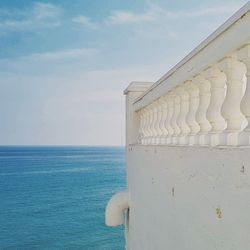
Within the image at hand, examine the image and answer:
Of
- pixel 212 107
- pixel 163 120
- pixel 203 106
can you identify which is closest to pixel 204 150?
pixel 212 107

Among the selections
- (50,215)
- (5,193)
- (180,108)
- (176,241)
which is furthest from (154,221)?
(5,193)

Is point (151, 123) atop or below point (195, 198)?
atop

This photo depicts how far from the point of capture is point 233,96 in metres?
1.70

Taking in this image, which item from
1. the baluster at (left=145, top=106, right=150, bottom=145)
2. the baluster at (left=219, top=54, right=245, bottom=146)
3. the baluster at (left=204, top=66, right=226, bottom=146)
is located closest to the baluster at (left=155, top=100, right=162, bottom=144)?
the baluster at (left=145, top=106, right=150, bottom=145)

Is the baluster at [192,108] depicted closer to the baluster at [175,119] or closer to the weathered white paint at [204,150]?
the weathered white paint at [204,150]

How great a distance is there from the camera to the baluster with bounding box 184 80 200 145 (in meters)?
2.27

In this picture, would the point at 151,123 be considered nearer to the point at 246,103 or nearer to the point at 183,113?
the point at 183,113

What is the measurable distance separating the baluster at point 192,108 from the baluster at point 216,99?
0.33 metres

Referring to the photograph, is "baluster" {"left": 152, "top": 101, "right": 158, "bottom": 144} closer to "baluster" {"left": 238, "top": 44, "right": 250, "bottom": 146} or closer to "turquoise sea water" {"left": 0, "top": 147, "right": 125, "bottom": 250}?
"baluster" {"left": 238, "top": 44, "right": 250, "bottom": 146}

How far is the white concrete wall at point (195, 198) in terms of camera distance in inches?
58.7

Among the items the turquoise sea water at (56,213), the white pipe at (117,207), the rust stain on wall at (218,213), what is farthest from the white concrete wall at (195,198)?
the turquoise sea water at (56,213)

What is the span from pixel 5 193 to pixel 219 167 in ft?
179

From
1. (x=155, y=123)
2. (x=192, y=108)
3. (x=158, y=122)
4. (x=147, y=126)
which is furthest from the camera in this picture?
(x=147, y=126)

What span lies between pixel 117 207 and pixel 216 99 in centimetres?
327
